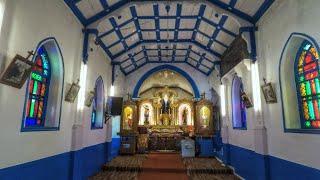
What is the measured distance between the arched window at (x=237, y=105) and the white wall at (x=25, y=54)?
17.9 feet

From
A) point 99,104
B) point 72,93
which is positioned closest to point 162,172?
point 99,104

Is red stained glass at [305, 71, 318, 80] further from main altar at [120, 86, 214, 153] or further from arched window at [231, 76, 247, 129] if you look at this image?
main altar at [120, 86, 214, 153]

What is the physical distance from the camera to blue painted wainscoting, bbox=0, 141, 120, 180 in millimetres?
3746

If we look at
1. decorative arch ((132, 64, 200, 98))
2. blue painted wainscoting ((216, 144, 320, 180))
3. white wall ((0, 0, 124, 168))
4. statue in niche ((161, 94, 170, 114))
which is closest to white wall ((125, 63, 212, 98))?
decorative arch ((132, 64, 200, 98))

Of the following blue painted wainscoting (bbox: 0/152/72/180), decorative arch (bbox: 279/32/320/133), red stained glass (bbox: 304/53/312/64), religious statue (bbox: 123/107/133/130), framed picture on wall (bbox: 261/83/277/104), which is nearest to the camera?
blue painted wainscoting (bbox: 0/152/72/180)

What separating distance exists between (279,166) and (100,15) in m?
6.20

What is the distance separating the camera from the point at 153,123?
13.7m

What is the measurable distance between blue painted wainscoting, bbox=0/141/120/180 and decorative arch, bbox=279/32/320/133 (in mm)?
5188

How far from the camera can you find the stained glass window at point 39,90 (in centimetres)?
446

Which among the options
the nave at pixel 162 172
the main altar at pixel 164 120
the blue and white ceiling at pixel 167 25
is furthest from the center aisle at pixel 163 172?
the blue and white ceiling at pixel 167 25

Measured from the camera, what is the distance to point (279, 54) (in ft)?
15.9

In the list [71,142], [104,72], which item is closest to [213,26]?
[104,72]

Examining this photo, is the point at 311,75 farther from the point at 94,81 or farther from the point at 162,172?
the point at 94,81

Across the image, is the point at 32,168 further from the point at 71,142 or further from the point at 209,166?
the point at 209,166
